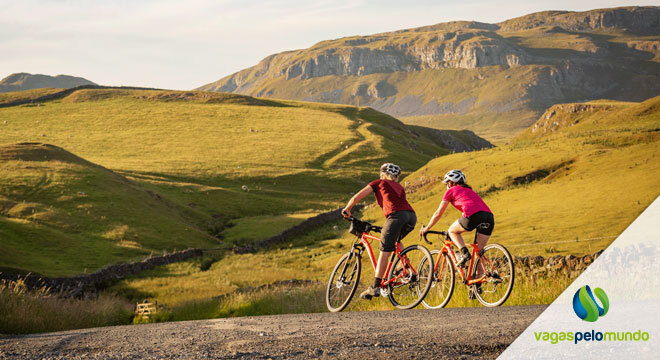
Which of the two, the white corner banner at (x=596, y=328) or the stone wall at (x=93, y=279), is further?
the stone wall at (x=93, y=279)

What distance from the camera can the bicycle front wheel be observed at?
13.5 meters

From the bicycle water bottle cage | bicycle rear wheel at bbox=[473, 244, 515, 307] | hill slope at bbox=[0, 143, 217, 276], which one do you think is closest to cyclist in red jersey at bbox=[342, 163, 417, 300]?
the bicycle water bottle cage

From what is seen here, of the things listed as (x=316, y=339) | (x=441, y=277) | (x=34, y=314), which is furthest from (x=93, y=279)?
(x=316, y=339)

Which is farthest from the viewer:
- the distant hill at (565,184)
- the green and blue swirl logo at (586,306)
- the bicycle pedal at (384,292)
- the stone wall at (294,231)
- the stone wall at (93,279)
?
the stone wall at (294,231)

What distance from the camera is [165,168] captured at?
98.6m

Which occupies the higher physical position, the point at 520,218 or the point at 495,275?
the point at 495,275

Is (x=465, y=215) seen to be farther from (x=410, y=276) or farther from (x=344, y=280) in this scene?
(x=344, y=280)

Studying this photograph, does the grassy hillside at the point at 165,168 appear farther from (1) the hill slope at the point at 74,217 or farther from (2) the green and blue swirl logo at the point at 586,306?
(2) the green and blue swirl logo at the point at 586,306

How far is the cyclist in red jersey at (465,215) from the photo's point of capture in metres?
13.1

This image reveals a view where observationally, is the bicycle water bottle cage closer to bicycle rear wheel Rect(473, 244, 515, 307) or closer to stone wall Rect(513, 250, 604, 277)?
bicycle rear wheel Rect(473, 244, 515, 307)

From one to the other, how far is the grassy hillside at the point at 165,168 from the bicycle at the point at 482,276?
3284cm

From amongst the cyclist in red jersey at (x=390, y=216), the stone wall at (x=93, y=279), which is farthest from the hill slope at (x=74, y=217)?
the cyclist in red jersey at (x=390, y=216)

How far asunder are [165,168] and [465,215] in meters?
91.0

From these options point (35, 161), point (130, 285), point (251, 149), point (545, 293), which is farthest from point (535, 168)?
point (251, 149)
